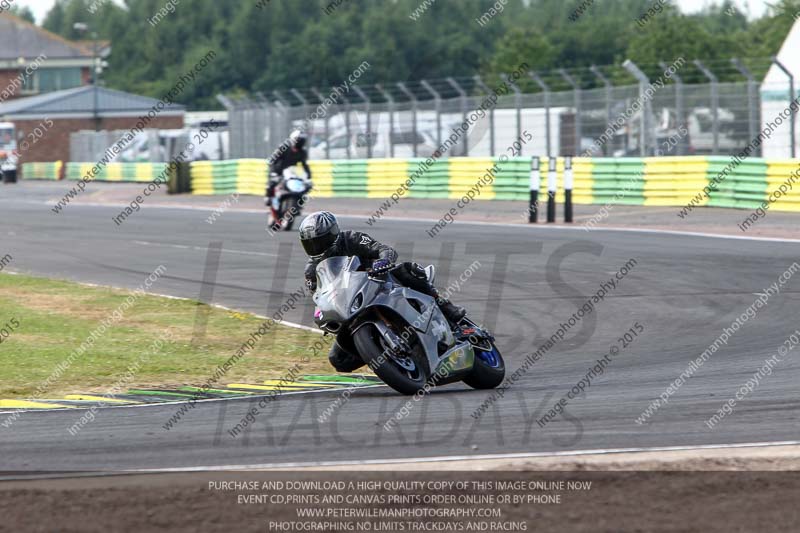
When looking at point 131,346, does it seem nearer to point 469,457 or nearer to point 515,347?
point 515,347

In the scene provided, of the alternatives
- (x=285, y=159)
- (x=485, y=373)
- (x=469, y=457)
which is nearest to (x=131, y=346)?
(x=485, y=373)

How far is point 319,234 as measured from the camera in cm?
888

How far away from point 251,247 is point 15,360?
1053 cm

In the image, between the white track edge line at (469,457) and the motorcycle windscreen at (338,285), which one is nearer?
the white track edge line at (469,457)

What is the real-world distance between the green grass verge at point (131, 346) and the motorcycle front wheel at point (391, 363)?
1807 millimetres

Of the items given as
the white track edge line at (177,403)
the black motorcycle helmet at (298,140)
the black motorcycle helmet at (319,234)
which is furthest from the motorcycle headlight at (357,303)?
the black motorcycle helmet at (298,140)

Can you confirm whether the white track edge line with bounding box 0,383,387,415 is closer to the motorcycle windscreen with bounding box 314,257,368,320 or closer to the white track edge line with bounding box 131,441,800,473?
the motorcycle windscreen with bounding box 314,257,368,320

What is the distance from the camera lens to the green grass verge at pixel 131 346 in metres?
10.1

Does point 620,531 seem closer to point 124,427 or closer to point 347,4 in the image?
point 124,427

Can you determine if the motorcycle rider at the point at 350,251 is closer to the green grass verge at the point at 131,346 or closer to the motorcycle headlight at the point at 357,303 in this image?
the motorcycle headlight at the point at 357,303

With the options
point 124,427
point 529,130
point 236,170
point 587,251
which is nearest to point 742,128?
point 529,130

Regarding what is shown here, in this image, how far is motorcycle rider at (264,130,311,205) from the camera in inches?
912

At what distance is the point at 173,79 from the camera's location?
11794cm

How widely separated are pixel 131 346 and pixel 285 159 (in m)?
12.4
